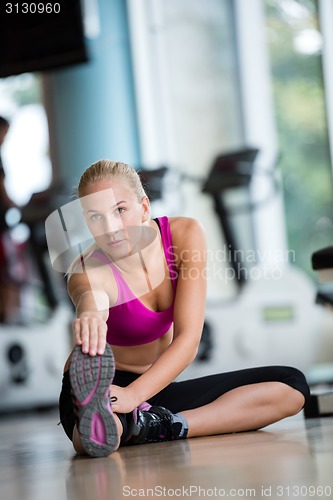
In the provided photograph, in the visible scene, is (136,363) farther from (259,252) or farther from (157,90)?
(157,90)

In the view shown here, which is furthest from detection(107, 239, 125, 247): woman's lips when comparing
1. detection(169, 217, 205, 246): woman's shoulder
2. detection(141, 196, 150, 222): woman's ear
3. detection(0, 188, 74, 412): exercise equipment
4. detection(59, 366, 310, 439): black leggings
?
detection(0, 188, 74, 412): exercise equipment

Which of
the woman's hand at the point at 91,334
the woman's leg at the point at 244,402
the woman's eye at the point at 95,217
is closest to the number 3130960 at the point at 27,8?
the woman's eye at the point at 95,217

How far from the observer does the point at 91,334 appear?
5.11 ft

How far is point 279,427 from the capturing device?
2.07 meters

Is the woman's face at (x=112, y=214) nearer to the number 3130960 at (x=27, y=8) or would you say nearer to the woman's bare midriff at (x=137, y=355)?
the woman's bare midriff at (x=137, y=355)

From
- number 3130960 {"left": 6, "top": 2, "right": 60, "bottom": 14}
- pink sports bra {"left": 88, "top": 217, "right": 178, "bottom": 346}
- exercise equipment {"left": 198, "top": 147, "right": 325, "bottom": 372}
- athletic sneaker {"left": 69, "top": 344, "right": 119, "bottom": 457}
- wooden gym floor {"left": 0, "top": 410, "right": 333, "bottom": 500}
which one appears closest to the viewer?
wooden gym floor {"left": 0, "top": 410, "right": 333, "bottom": 500}

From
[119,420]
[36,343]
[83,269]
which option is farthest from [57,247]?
[36,343]

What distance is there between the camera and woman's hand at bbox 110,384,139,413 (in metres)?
1.64

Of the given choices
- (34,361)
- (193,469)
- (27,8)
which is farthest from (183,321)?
(34,361)

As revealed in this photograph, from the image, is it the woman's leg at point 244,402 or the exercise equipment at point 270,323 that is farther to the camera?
the exercise equipment at point 270,323

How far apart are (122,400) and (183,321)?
0.79 feet

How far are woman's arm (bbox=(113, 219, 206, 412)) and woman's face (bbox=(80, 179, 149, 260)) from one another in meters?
0.15

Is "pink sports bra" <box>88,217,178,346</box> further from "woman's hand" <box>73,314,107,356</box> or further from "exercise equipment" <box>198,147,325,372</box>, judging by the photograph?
"exercise equipment" <box>198,147,325,372</box>

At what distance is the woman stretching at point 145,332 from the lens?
5.49ft
